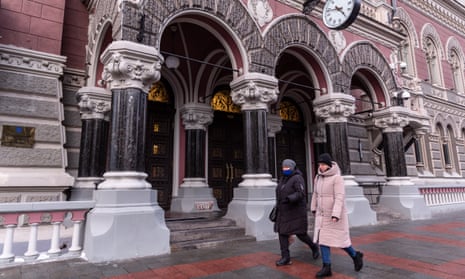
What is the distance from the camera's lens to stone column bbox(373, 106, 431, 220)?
1051 centimetres

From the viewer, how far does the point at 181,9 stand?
22.0ft

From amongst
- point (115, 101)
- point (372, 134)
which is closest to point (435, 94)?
point (372, 134)

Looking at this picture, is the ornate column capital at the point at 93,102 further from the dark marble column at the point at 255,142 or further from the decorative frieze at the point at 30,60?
the dark marble column at the point at 255,142

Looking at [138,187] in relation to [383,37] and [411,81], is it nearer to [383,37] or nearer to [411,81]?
[383,37]

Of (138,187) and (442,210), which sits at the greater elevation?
(138,187)

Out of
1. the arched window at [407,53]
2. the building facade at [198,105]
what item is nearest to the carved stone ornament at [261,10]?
the building facade at [198,105]

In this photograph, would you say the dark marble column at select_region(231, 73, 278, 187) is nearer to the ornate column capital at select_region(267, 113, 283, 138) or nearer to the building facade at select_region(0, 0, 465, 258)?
the building facade at select_region(0, 0, 465, 258)

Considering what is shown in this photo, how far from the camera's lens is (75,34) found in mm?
8641

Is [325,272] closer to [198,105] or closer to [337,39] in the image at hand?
[198,105]

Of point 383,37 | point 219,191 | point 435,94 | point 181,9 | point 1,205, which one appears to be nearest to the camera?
point 1,205

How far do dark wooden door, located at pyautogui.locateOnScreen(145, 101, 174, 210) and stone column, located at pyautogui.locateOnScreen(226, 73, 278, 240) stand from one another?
325cm

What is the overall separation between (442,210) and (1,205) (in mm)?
14233

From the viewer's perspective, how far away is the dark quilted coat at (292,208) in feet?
14.9

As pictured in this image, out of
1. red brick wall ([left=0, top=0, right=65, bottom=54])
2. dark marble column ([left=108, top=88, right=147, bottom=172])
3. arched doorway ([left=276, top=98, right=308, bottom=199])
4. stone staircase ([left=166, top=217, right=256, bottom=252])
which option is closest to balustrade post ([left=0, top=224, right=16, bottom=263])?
dark marble column ([left=108, top=88, right=147, bottom=172])
